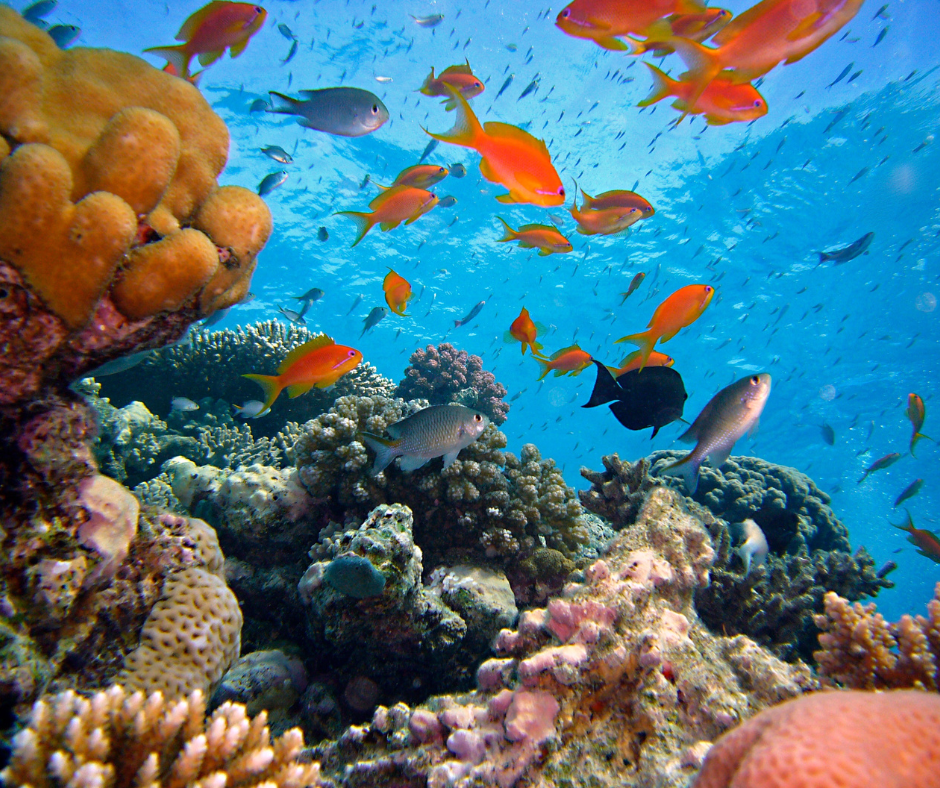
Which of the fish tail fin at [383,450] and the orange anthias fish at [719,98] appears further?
the fish tail fin at [383,450]

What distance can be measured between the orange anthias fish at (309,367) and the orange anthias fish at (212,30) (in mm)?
2177

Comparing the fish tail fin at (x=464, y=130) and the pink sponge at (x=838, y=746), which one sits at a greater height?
the fish tail fin at (x=464, y=130)

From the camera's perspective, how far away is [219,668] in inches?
93.9

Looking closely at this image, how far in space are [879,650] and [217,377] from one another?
861 cm

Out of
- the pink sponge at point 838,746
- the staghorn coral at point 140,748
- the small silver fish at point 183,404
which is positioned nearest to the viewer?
the pink sponge at point 838,746

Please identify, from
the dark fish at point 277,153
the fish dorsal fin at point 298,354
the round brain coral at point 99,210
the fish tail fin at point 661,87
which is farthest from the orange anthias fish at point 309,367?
the dark fish at point 277,153

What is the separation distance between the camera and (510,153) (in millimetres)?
2414

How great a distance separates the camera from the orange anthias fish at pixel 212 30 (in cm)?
304

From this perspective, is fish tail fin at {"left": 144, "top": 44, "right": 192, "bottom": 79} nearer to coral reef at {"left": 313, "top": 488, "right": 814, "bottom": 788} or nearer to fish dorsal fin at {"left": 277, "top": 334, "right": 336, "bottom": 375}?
fish dorsal fin at {"left": 277, "top": 334, "right": 336, "bottom": 375}

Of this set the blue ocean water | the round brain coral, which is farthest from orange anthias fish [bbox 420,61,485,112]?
the blue ocean water

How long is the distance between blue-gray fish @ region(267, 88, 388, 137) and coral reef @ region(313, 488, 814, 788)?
14.0 ft

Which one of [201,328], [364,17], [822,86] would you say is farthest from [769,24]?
[822,86]

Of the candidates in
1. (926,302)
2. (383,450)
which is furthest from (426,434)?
(926,302)

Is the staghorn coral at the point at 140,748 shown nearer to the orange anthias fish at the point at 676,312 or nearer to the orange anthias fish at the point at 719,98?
the orange anthias fish at the point at 676,312
